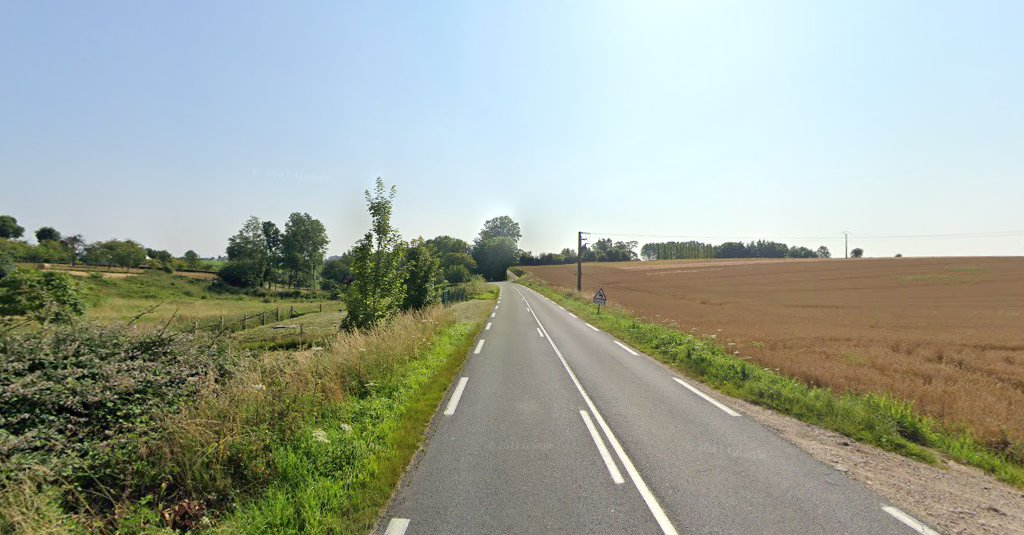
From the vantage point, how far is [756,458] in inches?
215

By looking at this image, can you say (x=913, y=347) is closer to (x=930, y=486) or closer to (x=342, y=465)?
(x=930, y=486)

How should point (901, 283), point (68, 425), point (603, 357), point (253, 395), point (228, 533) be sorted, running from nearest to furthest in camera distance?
point (228, 533) → point (68, 425) → point (253, 395) → point (603, 357) → point (901, 283)

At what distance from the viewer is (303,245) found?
84.4 meters

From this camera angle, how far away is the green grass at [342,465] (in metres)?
3.74

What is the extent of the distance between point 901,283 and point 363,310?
64.7m

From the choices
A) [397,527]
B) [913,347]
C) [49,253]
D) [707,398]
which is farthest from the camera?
[49,253]

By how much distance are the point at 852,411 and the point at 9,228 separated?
5379 inches

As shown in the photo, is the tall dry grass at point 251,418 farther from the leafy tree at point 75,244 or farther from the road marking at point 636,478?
the leafy tree at point 75,244

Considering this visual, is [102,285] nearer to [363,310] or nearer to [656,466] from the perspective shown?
[363,310]

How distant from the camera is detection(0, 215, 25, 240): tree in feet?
269

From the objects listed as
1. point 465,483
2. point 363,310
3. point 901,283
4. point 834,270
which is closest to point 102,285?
point 363,310

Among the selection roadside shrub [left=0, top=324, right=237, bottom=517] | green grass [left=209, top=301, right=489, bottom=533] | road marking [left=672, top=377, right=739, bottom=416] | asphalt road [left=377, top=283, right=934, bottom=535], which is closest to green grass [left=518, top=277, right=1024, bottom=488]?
road marking [left=672, top=377, right=739, bottom=416]

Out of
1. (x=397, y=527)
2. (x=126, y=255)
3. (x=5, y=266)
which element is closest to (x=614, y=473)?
(x=397, y=527)

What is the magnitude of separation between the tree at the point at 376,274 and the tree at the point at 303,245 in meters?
77.3
